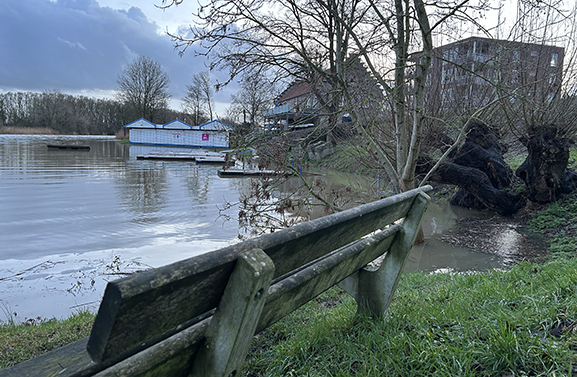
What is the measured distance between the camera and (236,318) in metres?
1.23

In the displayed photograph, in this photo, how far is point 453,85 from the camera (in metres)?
12.9

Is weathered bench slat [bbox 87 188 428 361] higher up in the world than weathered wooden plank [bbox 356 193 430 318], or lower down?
higher up

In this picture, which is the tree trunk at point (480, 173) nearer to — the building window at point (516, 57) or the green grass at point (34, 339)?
the building window at point (516, 57)

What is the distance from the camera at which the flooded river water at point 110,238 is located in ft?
20.2

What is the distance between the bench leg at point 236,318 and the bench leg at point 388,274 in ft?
4.62

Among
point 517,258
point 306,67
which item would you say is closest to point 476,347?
point 517,258

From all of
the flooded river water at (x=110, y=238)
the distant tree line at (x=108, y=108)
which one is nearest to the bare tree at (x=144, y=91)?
the distant tree line at (x=108, y=108)

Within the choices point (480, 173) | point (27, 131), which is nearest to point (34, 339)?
point (480, 173)

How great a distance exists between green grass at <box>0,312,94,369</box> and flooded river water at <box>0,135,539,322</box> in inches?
58.9

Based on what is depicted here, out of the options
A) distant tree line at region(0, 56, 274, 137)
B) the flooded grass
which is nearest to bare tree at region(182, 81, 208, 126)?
distant tree line at region(0, 56, 274, 137)

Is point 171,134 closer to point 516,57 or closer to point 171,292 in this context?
point 516,57

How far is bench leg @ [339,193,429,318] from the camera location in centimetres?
247

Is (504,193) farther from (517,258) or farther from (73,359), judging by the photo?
(73,359)

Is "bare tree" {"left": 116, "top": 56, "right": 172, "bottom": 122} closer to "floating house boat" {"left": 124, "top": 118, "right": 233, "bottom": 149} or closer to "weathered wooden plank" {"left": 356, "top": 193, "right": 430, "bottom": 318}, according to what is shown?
"floating house boat" {"left": 124, "top": 118, "right": 233, "bottom": 149}
